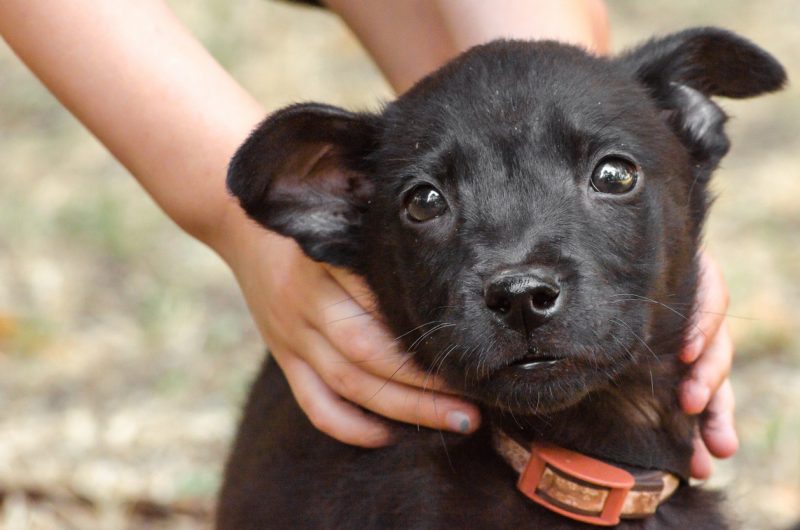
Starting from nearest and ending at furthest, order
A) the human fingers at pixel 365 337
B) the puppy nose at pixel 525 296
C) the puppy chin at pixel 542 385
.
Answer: the puppy nose at pixel 525 296 → the puppy chin at pixel 542 385 → the human fingers at pixel 365 337

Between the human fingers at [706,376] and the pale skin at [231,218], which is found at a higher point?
the pale skin at [231,218]

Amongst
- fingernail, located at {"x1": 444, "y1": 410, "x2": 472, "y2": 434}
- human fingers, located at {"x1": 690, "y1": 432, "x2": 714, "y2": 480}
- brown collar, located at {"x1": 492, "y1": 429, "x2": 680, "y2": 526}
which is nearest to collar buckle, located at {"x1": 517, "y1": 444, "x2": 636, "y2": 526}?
brown collar, located at {"x1": 492, "y1": 429, "x2": 680, "y2": 526}

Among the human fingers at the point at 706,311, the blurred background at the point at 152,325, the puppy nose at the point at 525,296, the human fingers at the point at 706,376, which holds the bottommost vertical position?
the blurred background at the point at 152,325

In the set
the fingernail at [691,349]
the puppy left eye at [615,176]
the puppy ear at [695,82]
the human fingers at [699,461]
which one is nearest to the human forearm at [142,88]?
the puppy left eye at [615,176]

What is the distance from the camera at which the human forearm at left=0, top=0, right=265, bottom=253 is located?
304cm

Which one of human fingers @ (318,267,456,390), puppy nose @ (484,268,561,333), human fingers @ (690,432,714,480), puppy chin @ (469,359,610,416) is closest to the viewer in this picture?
puppy nose @ (484,268,561,333)

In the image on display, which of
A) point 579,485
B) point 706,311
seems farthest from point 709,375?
point 579,485

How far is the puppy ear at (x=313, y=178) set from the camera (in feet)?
9.02

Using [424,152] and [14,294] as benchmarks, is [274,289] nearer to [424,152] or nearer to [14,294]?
[424,152]

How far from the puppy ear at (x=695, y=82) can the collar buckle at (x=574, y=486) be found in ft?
2.65

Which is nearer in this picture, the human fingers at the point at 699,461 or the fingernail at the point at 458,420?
the fingernail at the point at 458,420

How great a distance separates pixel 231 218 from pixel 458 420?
0.83 m

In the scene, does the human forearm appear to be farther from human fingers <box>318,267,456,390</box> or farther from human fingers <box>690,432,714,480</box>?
human fingers <box>690,432,714,480</box>

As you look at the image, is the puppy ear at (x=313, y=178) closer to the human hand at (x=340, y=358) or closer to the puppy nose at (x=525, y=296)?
the human hand at (x=340, y=358)
